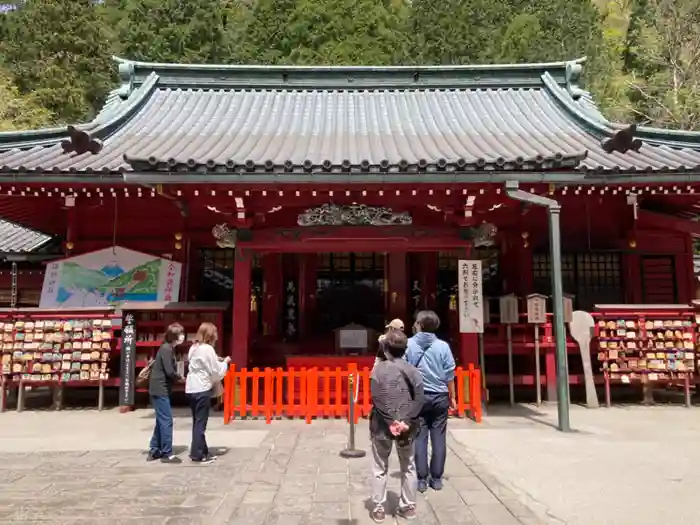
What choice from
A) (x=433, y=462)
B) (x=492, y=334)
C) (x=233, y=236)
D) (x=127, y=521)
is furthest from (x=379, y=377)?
(x=492, y=334)

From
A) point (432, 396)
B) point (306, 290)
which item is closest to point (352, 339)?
point (306, 290)

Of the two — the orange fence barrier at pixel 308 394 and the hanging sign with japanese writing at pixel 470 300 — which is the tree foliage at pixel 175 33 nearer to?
the hanging sign with japanese writing at pixel 470 300

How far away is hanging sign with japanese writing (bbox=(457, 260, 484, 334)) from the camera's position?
8.99 meters

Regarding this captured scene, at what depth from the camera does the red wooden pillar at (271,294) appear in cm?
1130

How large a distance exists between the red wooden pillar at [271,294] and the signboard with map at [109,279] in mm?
1820

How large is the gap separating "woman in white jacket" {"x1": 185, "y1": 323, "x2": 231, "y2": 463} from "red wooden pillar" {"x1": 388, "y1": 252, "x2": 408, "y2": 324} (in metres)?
5.59

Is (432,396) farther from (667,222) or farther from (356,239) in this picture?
(667,222)

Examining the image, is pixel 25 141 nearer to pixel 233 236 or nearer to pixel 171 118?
pixel 171 118

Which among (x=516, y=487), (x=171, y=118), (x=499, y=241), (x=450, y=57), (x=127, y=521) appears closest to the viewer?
(x=127, y=521)

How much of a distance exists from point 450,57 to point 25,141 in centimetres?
2502

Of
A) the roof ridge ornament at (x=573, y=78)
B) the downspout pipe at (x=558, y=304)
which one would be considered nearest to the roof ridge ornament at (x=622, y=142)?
the downspout pipe at (x=558, y=304)

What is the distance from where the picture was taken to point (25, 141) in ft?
33.8

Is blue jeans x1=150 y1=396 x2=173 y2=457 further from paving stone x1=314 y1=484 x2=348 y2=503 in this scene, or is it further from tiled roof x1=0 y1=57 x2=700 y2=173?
tiled roof x1=0 y1=57 x2=700 y2=173

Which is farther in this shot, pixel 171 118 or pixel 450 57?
pixel 450 57
